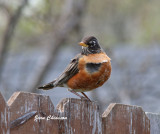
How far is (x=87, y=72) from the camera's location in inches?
150

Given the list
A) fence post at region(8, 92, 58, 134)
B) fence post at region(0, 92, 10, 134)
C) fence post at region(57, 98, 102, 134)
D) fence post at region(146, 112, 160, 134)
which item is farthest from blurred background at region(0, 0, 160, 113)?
fence post at region(0, 92, 10, 134)

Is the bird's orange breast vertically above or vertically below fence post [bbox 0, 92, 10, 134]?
above

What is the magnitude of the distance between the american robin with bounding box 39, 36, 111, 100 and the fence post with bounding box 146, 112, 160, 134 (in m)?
0.66

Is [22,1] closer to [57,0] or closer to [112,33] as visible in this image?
[57,0]

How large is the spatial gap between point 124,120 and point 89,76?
0.76 m

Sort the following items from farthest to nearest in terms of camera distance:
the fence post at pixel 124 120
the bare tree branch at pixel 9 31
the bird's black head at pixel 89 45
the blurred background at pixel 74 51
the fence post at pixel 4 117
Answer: the bare tree branch at pixel 9 31 < the blurred background at pixel 74 51 < the bird's black head at pixel 89 45 < the fence post at pixel 124 120 < the fence post at pixel 4 117

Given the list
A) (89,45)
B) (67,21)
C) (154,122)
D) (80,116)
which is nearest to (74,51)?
(67,21)

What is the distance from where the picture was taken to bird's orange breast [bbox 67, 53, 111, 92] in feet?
12.5

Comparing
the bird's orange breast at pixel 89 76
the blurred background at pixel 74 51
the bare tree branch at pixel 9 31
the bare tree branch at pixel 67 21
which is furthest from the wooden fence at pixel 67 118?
the bare tree branch at pixel 67 21

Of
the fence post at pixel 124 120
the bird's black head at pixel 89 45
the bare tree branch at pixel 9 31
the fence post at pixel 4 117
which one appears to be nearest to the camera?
the fence post at pixel 4 117

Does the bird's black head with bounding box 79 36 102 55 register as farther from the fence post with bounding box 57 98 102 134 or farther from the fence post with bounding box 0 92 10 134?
the fence post with bounding box 0 92 10 134

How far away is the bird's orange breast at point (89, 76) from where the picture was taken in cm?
380

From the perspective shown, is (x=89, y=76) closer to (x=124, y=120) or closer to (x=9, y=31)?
(x=124, y=120)

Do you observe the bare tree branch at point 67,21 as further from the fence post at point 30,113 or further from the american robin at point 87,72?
the fence post at point 30,113
